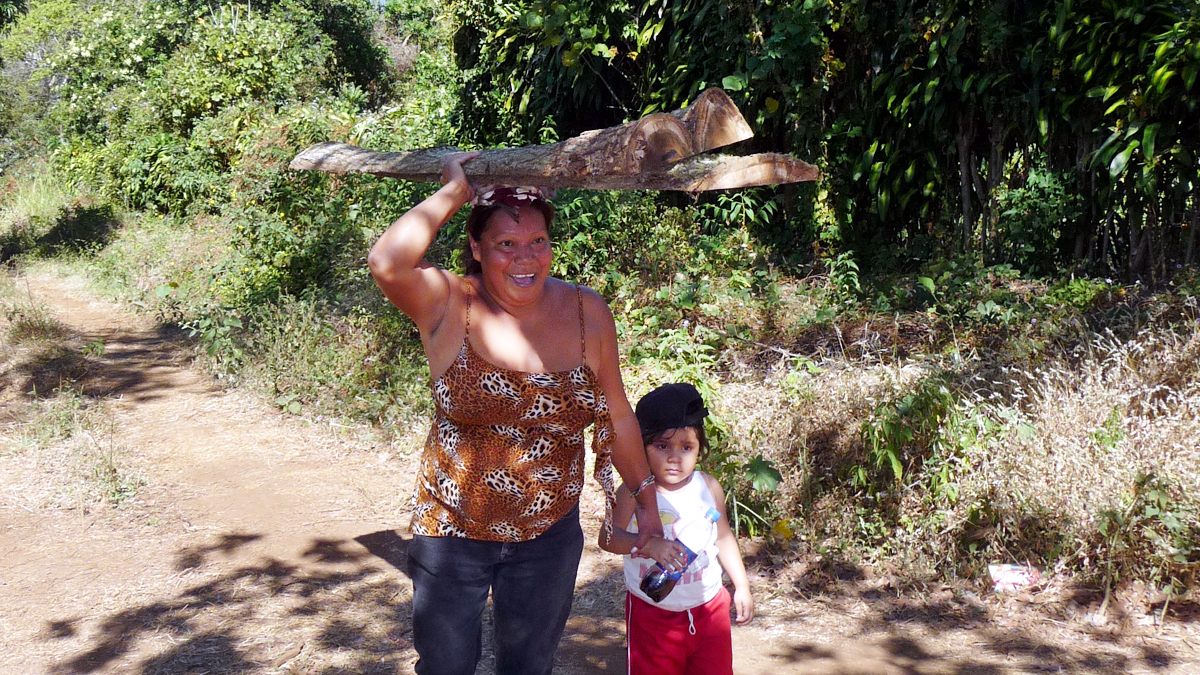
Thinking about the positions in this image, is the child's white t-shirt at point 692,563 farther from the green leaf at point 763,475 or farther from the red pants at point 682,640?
the green leaf at point 763,475

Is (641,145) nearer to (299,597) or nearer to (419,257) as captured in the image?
(419,257)

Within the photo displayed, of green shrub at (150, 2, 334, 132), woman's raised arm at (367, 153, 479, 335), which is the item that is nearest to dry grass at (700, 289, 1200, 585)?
woman's raised arm at (367, 153, 479, 335)

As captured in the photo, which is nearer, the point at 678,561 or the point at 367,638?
the point at 678,561

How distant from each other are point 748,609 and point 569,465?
2.31 ft

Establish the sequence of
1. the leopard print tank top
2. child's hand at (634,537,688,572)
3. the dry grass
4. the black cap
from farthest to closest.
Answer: the dry grass, the black cap, child's hand at (634,537,688,572), the leopard print tank top

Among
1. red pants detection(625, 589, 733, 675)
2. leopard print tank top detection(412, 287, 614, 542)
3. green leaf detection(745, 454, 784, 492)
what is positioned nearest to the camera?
leopard print tank top detection(412, 287, 614, 542)

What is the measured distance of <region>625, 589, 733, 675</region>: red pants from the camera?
281 centimetres

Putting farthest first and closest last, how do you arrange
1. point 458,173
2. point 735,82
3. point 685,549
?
point 735,82, point 685,549, point 458,173

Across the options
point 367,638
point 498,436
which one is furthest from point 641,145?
point 367,638

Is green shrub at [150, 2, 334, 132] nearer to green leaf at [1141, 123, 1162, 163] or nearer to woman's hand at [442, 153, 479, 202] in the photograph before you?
green leaf at [1141, 123, 1162, 163]

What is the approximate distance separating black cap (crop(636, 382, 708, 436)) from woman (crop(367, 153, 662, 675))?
12.2 inches

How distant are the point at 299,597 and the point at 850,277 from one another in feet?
13.7

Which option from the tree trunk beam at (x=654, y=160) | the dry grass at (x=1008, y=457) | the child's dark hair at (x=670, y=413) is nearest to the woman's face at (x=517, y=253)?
the tree trunk beam at (x=654, y=160)

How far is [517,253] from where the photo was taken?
2.57 meters
